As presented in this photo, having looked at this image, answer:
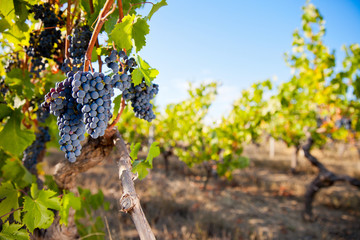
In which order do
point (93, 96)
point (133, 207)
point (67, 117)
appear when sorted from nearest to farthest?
point (133, 207) → point (93, 96) → point (67, 117)

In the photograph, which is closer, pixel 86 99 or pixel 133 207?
pixel 133 207

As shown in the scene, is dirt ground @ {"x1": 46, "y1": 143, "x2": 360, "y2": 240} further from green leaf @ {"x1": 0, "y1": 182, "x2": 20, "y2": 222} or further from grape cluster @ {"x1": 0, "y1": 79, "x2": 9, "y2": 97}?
grape cluster @ {"x1": 0, "y1": 79, "x2": 9, "y2": 97}

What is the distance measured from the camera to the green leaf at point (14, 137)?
1.31 m

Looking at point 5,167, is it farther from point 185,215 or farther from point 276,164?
point 276,164

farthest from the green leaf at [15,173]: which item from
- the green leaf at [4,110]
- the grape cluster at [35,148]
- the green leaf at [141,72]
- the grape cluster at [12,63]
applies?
the green leaf at [141,72]

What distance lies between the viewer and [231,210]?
5.01 metres

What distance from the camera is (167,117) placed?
24.8ft

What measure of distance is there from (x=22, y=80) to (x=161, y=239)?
9.53 ft

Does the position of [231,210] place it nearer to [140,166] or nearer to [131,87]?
[140,166]

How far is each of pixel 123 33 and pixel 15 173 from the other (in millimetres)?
1497

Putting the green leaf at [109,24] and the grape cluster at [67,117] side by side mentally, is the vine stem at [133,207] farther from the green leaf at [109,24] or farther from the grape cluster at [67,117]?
the green leaf at [109,24]

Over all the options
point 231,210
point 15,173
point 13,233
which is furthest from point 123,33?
point 231,210

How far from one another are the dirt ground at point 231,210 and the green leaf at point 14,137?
1.58 m

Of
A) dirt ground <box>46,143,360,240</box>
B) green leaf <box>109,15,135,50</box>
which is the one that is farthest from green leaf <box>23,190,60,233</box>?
dirt ground <box>46,143,360,240</box>
